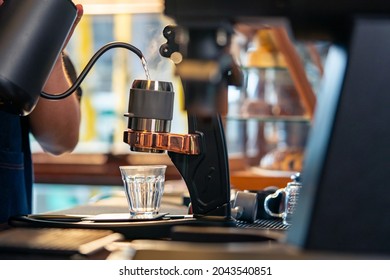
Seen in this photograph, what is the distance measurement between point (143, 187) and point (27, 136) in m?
0.59

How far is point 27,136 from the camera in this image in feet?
5.45

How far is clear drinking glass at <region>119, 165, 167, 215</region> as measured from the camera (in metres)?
1.17

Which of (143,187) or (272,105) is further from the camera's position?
(272,105)

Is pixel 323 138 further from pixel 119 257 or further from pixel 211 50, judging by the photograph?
pixel 119 257

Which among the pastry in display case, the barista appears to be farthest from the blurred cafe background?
the barista

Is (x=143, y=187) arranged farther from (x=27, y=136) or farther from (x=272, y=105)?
(x=272, y=105)

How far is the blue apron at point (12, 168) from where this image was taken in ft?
4.87

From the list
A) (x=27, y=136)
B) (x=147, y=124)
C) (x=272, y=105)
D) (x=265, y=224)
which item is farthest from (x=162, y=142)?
(x=272, y=105)

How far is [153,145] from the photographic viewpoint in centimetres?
109

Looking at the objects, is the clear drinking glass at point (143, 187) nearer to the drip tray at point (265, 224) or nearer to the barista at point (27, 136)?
the drip tray at point (265, 224)

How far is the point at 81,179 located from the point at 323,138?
138 inches

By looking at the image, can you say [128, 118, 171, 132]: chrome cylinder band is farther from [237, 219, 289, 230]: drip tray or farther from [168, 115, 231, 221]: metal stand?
[237, 219, 289, 230]: drip tray
